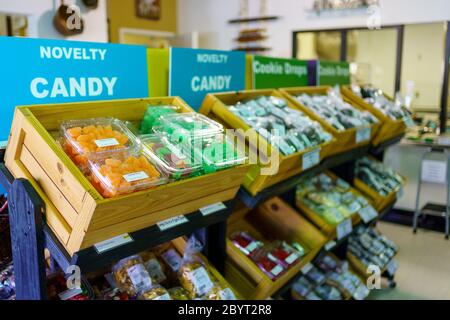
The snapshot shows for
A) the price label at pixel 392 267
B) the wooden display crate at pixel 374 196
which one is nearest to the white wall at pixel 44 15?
the wooden display crate at pixel 374 196

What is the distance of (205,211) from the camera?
151cm

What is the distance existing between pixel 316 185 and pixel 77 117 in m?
1.96

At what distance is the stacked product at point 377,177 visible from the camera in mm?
3269

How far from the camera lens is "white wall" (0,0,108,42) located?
4.07 meters

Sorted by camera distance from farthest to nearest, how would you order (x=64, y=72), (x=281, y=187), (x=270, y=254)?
(x=270, y=254)
(x=281, y=187)
(x=64, y=72)

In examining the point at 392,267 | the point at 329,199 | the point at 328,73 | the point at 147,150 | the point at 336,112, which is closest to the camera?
the point at 147,150

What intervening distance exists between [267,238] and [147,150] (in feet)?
4.83

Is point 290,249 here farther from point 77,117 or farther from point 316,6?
point 316,6

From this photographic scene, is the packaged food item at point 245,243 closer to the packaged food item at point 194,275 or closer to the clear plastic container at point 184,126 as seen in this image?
the packaged food item at point 194,275

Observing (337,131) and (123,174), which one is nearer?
Result: (123,174)

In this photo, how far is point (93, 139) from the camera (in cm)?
125

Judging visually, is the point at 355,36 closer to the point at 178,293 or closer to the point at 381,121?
the point at 381,121

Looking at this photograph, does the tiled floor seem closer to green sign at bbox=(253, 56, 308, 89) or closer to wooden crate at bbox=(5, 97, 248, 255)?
green sign at bbox=(253, 56, 308, 89)

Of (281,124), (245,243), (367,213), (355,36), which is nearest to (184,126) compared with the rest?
(281,124)
